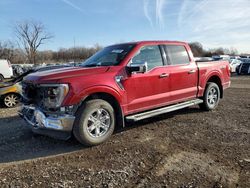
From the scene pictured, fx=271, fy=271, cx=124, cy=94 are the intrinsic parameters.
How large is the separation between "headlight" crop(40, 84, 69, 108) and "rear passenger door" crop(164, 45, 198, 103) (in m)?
2.67

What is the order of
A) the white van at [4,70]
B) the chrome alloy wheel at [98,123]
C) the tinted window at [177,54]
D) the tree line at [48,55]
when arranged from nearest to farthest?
the chrome alloy wheel at [98,123]
the tinted window at [177,54]
the white van at [4,70]
the tree line at [48,55]

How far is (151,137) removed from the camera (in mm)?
5398

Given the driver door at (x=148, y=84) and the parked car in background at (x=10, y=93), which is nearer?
the driver door at (x=148, y=84)

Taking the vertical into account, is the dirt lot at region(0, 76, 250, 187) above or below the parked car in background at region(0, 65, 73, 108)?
below

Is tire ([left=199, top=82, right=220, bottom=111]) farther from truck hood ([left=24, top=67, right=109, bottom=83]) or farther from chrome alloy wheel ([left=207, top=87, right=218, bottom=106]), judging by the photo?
truck hood ([left=24, top=67, right=109, bottom=83])

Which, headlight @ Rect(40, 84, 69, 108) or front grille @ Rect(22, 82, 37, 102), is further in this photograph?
front grille @ Rect(22, 82, 37, 102)

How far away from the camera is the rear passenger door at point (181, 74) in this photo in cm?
635

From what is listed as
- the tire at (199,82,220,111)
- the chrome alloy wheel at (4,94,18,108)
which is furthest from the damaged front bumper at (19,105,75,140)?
the chrome alloy wheel at (4,94,18,108)

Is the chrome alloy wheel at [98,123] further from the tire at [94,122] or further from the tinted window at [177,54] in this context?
the tinted window at [177,54]

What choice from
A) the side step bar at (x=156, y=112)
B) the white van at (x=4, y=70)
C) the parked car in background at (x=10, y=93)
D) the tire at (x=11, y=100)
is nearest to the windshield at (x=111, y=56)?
the side step bar at (x=156, y=112)

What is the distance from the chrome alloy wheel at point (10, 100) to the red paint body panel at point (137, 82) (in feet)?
16.4

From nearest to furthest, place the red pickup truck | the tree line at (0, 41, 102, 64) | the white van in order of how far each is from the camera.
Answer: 1. the red pickup truck
2. the white van
3. the tree line at (0, 41, 102, 64)

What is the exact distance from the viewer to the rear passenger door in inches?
250

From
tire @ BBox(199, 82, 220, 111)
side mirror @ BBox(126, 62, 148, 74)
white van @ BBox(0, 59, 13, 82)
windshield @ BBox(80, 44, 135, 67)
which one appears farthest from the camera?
white van @ BBox(0, 59, 13, 82)
